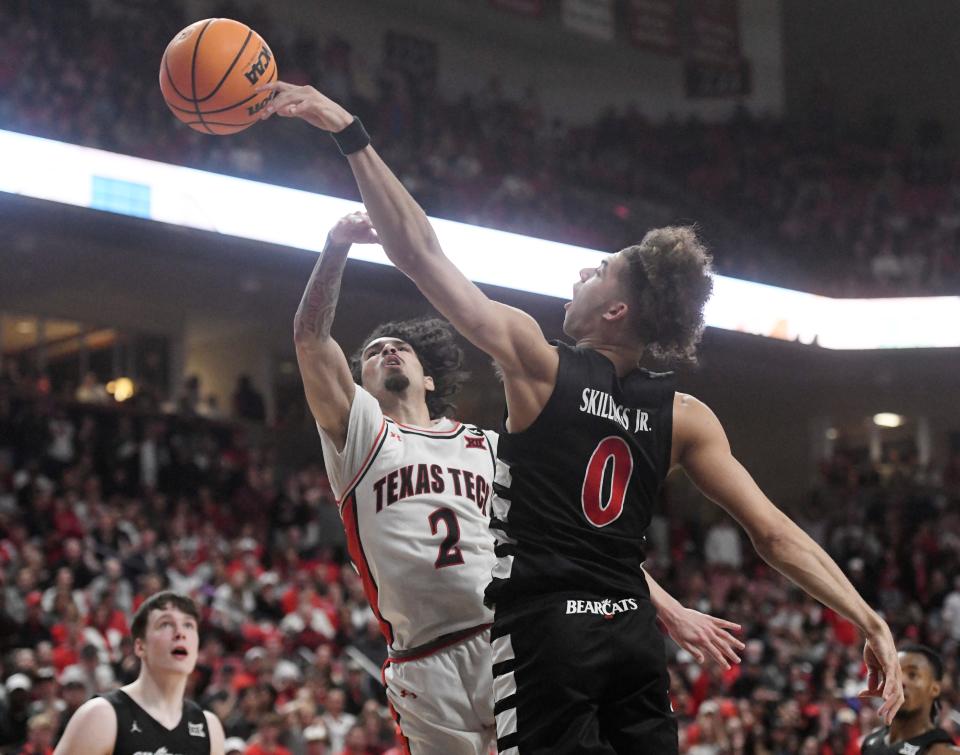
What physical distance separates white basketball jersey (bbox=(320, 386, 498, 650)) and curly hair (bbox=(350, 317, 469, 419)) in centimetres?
68

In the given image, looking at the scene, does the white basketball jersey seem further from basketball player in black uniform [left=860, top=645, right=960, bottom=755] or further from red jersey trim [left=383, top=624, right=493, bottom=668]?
basketball player in black uniform [left=860, top=645, right=960, bottom=755]

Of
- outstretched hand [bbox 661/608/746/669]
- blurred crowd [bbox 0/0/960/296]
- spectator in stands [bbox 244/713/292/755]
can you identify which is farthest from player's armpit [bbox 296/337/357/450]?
blurred crowd [bbox 0/0/960/296]

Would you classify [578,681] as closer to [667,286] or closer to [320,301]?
[667,286]

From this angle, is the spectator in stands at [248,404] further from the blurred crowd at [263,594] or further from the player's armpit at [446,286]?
the player's armpit at [446,286]

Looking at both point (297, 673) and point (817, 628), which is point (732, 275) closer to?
point (817, 628)

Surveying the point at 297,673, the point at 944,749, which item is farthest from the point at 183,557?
the point at 944,749

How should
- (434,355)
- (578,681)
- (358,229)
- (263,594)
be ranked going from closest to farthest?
(578,681), (358,229), (434,355), (263,594)

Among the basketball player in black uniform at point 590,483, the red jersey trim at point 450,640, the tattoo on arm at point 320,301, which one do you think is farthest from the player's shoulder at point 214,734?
the basketball player in black uniform at point 590,483

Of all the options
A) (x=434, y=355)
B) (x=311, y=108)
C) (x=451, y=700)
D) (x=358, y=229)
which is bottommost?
(x=451, y=700)

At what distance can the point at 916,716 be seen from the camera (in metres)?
5.56

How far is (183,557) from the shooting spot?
500 inches

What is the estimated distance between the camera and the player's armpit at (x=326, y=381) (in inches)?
170

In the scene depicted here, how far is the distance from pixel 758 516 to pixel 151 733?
249 centimetres

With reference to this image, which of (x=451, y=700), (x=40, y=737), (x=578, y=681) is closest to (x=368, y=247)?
(x=40, y=737)
